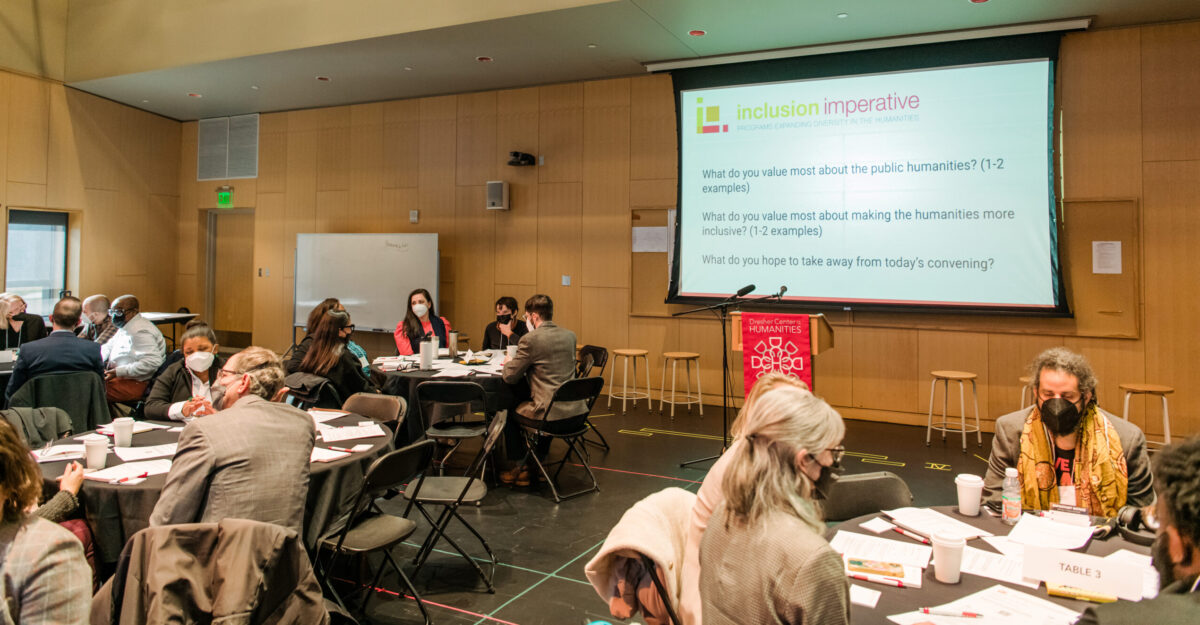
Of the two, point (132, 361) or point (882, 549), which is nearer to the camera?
point (882, 549)

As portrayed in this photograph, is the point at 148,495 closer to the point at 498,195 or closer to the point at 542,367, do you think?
the point at 542,367

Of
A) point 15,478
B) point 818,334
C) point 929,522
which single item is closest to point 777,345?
point 818,334

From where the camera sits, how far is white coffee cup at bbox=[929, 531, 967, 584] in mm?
1902

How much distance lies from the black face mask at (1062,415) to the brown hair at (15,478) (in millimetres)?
3122

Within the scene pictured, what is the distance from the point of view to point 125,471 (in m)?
2.87

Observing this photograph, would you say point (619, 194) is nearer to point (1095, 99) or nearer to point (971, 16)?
point (971, 16)

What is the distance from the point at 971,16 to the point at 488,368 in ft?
16.7

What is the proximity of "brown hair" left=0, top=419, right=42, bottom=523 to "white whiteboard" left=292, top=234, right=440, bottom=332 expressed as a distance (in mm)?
7826

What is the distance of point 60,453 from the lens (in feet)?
10.3

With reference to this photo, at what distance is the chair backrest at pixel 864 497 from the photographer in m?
2.67

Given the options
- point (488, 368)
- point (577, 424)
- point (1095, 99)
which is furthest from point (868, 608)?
point (1095, 99)

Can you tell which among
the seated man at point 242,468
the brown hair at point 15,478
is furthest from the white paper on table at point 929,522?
the brown hair at point 15,478

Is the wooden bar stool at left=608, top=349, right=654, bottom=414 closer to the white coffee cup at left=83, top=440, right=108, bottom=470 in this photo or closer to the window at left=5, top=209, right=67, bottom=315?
the white coffee cup at left=83, top=440, right=108, bottom=470

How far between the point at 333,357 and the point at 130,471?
193 cm
